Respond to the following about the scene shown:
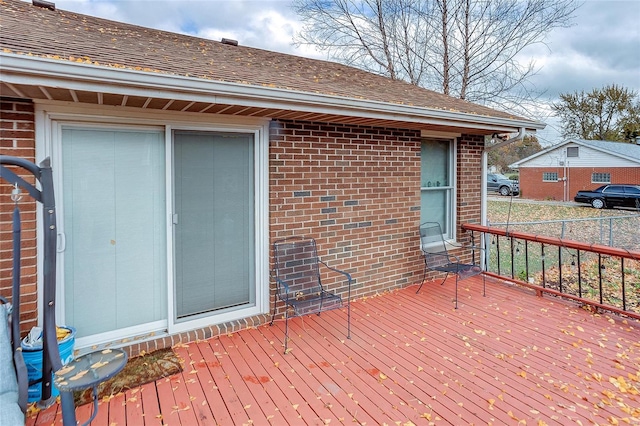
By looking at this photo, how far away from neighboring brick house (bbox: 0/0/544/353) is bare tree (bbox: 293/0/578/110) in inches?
401

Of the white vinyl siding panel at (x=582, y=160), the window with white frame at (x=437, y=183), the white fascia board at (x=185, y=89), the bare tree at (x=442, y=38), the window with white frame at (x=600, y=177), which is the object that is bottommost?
the window with white frame at (x=437, y=183)

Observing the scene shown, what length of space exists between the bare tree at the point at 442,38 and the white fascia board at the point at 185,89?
10.8m

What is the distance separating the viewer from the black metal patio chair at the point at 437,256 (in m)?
4.54

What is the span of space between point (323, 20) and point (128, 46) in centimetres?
1167

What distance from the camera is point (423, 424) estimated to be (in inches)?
90.8

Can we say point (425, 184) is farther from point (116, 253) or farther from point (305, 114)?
point (116, 253)

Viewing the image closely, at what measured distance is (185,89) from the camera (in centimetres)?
273

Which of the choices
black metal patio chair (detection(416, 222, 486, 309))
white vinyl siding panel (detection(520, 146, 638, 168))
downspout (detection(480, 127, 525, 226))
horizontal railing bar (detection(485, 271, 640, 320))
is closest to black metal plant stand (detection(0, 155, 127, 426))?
black metal patio chair (detection(416, 222, 486, 309))

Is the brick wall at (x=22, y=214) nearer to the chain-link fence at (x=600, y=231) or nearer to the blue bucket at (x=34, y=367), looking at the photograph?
the blue bucket at (x=34, y=367)

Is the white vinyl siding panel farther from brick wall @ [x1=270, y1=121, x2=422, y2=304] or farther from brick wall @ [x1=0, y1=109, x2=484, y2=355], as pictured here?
brick wall @ [x1=270, y1=121, x2=422, y2=304]

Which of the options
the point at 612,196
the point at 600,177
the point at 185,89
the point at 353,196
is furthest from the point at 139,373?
the point at 600,177

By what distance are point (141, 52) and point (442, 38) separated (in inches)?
510

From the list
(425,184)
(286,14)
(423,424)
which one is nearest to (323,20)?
(286,14)

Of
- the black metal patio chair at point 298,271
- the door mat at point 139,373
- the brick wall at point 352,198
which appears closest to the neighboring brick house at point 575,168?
the brick wall at point 352,198
